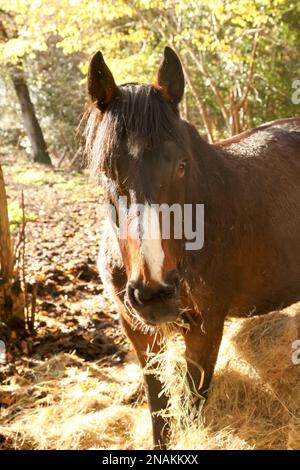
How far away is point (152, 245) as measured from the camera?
210 cm

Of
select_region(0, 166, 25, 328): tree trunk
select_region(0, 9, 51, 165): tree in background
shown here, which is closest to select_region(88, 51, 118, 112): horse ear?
select_region(0, 166, 25, 328): tree trunk

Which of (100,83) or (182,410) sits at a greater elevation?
(100,83)

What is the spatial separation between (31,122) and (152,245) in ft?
48.9

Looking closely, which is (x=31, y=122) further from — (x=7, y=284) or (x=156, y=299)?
(x=156, y=299)

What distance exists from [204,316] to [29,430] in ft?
5.22

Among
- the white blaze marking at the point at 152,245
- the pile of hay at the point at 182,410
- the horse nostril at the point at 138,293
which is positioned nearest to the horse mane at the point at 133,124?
the white blaze marking at the point at 152,245

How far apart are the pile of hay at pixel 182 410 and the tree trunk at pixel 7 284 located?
0.71m

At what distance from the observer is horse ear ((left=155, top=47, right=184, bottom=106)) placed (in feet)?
7.99

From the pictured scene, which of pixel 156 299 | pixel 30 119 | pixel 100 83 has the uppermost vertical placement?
pixel 100 83

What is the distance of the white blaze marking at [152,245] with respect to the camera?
2.09 meters

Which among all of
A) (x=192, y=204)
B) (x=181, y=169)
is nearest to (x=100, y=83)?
(x=181, y=169)

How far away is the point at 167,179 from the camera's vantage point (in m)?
2.24
